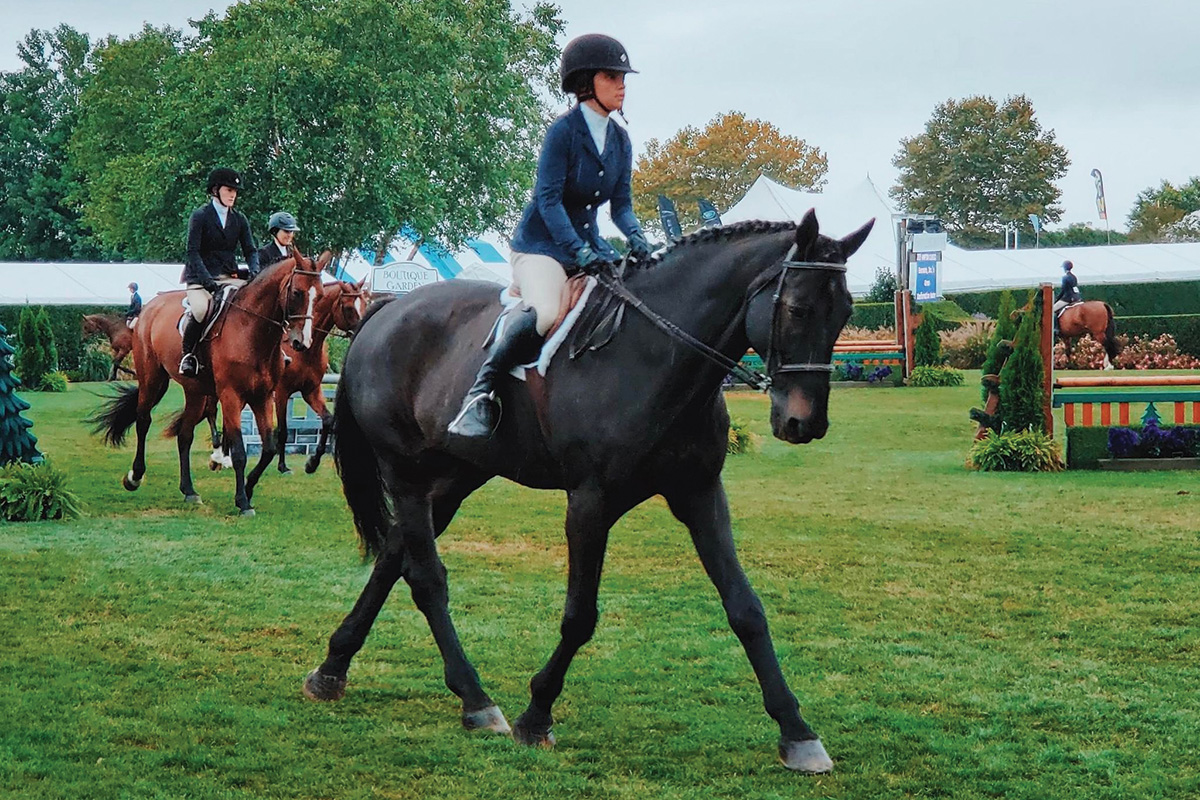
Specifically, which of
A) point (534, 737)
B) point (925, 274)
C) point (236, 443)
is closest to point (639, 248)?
point (534, 737)

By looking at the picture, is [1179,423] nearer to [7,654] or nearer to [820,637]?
[820,637]

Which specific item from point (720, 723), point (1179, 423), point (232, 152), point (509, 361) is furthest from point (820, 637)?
point (232, 152)

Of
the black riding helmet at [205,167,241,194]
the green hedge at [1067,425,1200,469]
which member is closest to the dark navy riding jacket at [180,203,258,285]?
the black riding helmet at [205,167,241,194]

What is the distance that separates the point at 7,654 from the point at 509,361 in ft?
10.7

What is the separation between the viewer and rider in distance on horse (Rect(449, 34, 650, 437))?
5305 millimetres

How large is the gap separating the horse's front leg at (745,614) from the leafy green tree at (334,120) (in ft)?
115

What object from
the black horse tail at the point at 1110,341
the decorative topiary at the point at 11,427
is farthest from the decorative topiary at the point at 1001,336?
the black horse tail at the point at 1110,341

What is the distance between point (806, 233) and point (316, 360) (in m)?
10.5

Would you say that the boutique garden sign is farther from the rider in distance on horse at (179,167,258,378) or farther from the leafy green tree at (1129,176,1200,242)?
the leafy green tree at (1129,176,1200,242)

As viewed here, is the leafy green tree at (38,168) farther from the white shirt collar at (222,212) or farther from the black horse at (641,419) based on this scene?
the black horse at (641,419)

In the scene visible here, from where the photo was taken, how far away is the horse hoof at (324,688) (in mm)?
5902

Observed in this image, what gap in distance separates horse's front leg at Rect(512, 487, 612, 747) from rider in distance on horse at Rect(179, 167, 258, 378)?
821 cm

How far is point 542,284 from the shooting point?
5391 mm

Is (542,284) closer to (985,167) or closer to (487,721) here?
(487,721)
